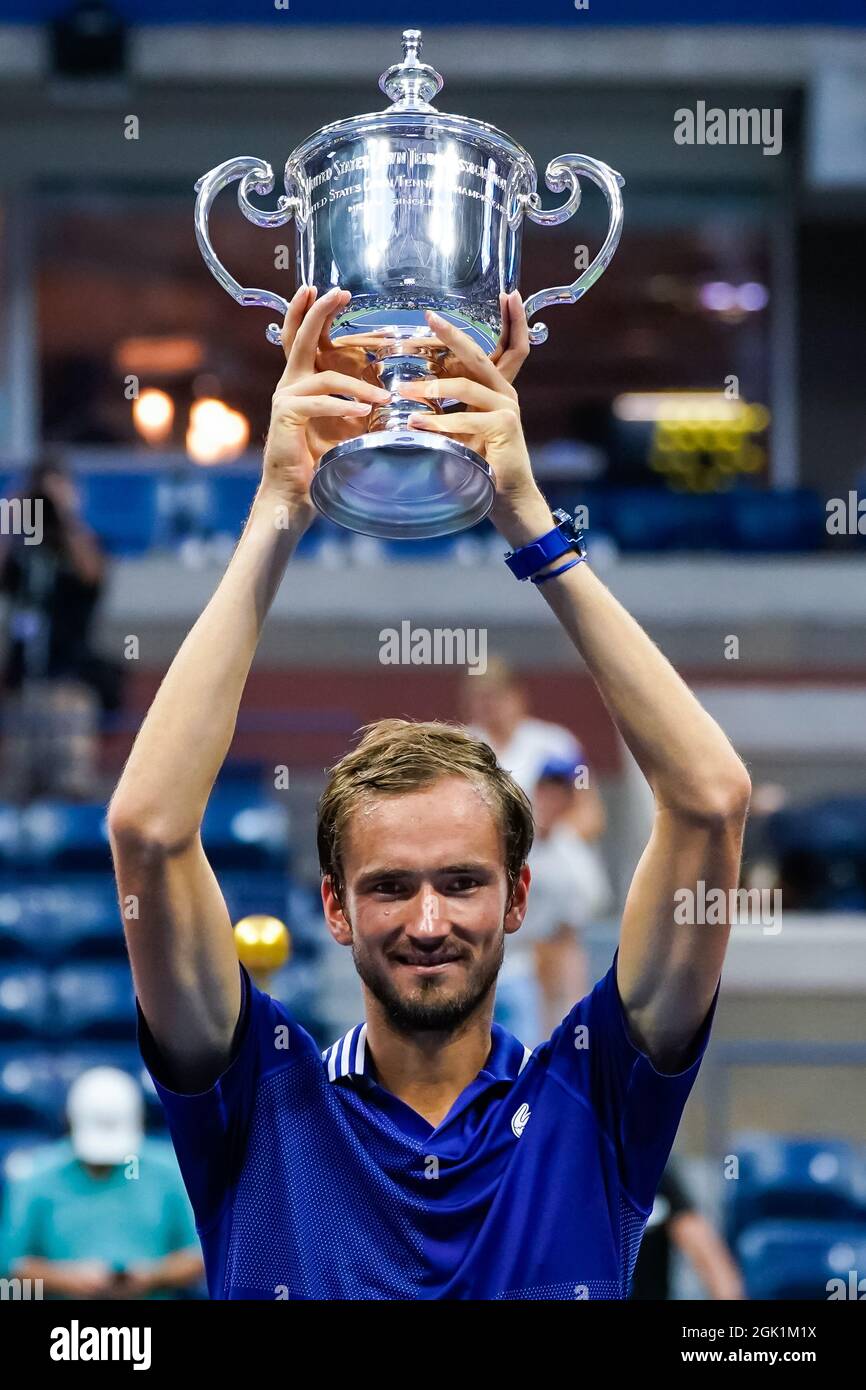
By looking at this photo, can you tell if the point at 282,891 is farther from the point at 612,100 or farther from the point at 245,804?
the point at 612,100

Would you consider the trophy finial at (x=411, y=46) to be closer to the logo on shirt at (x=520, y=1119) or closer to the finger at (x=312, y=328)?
the finger at (x=312, y=328)

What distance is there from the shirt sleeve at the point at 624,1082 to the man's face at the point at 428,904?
122 millimetres

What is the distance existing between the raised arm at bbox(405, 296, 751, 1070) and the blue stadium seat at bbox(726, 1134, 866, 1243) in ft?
12.3

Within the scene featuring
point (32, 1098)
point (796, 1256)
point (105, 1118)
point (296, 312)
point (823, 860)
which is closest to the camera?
point (296, 312)

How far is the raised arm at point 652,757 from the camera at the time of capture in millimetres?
1636

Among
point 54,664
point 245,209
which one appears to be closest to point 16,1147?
point 54,664

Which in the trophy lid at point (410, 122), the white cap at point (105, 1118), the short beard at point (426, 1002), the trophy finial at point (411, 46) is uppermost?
the trophy finial at point (411, 46)

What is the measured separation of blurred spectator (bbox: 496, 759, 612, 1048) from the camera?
552 cm

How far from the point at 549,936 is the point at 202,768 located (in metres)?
4.06

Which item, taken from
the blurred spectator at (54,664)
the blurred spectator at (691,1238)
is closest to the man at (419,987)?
the blurred spectator at (691,1238)

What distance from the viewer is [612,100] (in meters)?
8.45

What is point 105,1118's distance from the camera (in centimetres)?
453

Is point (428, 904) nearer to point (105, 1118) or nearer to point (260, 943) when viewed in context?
point (260, 943)
